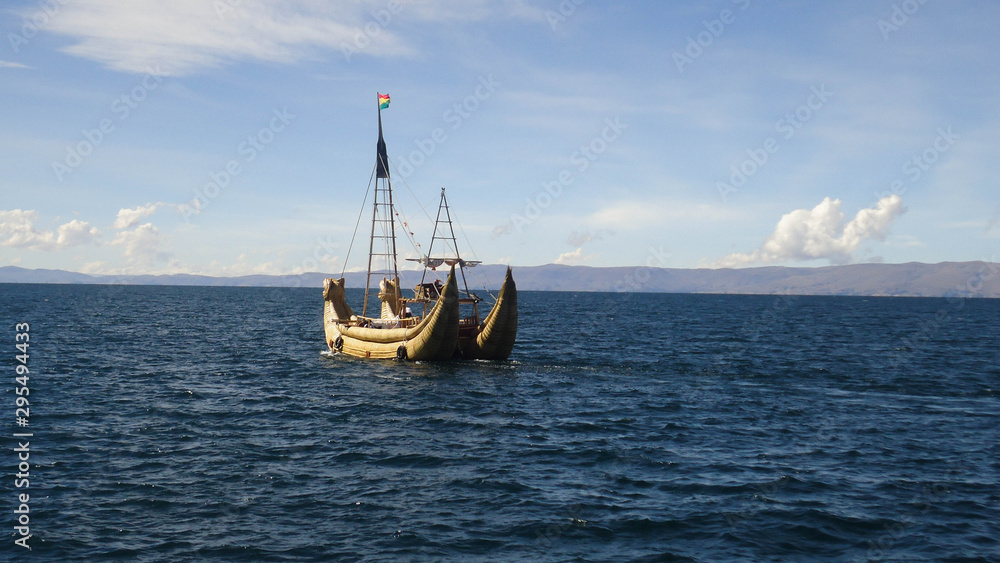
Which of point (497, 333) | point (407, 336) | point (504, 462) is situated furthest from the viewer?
point (407, 336)

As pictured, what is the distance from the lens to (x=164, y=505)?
55.7 ft

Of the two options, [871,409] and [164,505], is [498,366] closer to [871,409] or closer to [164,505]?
[871,409]

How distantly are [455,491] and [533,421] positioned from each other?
909 centimetres

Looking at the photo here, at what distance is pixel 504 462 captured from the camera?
2156 centimetres

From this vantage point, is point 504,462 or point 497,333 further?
point 497,333

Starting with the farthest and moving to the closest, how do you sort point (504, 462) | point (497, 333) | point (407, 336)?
point (407, 336) < point (497, 333) < point (504, 462)

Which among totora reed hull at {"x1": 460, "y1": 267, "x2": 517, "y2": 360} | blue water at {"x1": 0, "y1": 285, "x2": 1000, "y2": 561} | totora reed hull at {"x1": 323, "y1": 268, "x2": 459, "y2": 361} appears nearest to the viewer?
blue water at {"x1": 0, "y1": 285, "x2": 1000, "y2": 561}

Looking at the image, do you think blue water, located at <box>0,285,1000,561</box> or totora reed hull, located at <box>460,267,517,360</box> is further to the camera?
totora reed hull, located at <box>460,267,517,360</box>

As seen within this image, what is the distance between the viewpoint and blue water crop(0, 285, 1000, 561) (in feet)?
50.0

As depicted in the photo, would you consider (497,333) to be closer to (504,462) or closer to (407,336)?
(407,336)

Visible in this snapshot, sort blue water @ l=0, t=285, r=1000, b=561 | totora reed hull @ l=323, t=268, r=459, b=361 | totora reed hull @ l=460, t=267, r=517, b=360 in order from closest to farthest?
blue water @ l=0, t=285, r=1000, b=561
totora reed hull @ l=323, t=268, r=459, b=361
totora reed hull @ l=460, t=267, r=517, b=360

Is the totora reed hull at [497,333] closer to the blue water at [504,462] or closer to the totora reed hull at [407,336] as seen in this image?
the blue water at [504,462]

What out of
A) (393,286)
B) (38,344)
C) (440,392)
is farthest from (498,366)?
(38,344)

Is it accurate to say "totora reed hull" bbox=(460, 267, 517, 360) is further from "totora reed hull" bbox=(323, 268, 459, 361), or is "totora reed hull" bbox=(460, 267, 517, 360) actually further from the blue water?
"totora reed hull" bbox=(323, 268, 459, 361)
